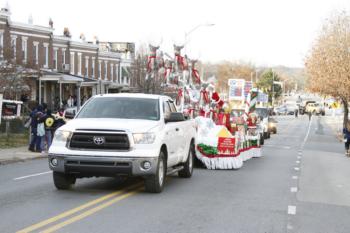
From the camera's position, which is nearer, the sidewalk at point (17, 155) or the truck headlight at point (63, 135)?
the truck headlight at point (63, 135)

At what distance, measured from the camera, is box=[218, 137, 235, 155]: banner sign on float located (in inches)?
683

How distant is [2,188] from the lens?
12.5 metres

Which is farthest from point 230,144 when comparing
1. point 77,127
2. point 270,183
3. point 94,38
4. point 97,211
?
point 94,38

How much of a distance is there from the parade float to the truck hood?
509 cm

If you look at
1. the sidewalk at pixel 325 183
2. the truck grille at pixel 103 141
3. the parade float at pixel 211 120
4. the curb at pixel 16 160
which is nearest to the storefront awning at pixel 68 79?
the parade float at pixel 211 120

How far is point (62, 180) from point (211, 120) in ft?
26.2

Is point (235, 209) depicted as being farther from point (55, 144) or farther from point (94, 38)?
point (94, 38)

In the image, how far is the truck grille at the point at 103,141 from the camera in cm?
1103

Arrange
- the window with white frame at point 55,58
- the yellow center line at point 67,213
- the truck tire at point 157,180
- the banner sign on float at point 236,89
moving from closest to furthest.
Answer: the yellow center line at point 67,213 → the truck tire at point 157,180 → the banner sign on float at point 236,89 → the window with white frame at point 55,58

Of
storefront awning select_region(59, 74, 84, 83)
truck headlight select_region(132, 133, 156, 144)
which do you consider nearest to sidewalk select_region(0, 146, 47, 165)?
truck headlight select_region(132, 133, 156, 144)

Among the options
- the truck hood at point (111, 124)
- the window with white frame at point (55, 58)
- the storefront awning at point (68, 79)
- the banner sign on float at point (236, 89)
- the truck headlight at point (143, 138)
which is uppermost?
the window with white frame at point (55, 58)

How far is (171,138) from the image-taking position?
41.2ft

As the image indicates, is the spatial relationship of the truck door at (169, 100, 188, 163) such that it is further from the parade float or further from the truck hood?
the parade float

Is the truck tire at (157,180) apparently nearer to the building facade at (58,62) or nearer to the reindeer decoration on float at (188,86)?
the reindeer decoration on float at (188,86)
